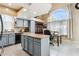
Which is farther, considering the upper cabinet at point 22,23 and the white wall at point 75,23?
the upper cabinet at point 22,23

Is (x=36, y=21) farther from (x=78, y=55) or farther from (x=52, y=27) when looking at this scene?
(x=78, y=55)

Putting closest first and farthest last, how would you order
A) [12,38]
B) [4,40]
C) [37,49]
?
[37,49], [4,40], [12,38]

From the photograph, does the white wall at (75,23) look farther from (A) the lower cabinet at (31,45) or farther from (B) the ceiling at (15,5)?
(B) the ceiling at (15,5)

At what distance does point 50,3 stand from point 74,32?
2.86ft

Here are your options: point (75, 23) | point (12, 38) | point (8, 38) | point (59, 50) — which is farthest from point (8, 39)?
point (75, 23)

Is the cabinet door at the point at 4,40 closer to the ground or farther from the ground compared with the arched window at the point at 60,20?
closer to the ground

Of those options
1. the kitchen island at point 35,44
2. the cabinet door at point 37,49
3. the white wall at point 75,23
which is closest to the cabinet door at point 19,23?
the kitchen island at point 35,44

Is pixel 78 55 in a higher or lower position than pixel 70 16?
lower

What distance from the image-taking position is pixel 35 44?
2295mm

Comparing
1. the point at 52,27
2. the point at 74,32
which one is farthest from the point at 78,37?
the point at 52,27

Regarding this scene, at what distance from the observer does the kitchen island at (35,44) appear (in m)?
2.23

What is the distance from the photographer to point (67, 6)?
2.29m

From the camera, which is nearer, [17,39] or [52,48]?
[52,48]

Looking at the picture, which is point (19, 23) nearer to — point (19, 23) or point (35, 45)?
point (19, 23)
